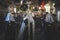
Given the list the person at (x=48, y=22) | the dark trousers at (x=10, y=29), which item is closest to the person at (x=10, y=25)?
the dark trousers at (x=10, y=29)

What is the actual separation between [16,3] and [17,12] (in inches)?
6.7

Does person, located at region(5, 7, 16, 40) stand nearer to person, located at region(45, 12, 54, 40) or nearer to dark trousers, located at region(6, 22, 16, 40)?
dark trousers, located at region(6, 22, 16, 40)

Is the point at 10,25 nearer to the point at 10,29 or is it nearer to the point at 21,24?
the point at 10,29

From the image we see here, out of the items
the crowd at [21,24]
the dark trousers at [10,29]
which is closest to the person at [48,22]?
the crowd at [21,24]

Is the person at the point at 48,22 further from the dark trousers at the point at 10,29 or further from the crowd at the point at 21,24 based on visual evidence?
the dark trousers at the point at 10,29

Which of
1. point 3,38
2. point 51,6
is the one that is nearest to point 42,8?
point 51,6

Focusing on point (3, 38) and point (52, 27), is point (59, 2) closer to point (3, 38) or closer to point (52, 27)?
point (52, 27)

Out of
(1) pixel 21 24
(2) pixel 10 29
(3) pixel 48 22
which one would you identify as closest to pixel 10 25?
(2) pixel 10 29

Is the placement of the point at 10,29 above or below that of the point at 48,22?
below

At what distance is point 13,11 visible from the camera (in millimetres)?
11320

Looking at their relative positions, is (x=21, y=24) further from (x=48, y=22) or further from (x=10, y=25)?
(x=48, y=22)

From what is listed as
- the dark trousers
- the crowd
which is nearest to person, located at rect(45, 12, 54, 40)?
the crowd

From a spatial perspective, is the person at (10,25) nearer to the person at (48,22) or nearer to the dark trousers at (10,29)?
the dark trousers at (10,29)

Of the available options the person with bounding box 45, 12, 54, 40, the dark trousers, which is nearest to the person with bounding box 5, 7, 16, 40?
the dark trousers
